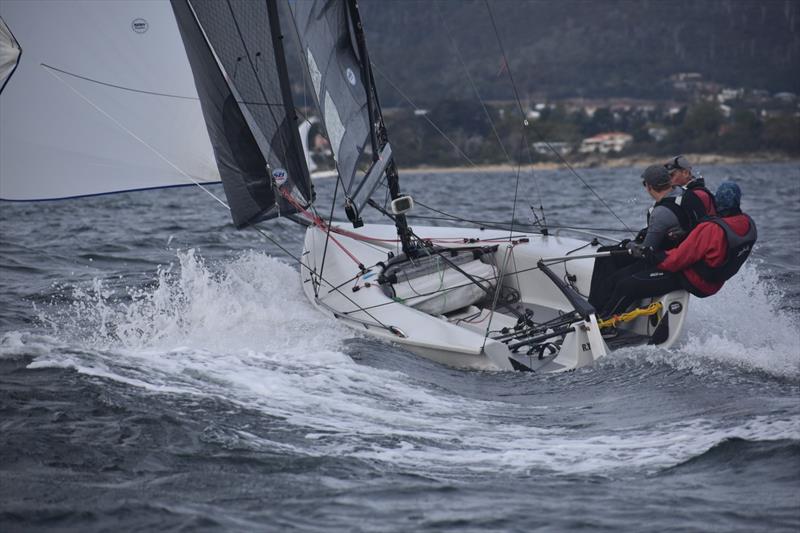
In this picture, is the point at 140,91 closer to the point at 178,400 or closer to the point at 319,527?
the point at 178,400

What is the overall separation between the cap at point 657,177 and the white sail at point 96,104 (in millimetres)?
3177

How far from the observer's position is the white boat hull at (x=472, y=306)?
17.7 ft

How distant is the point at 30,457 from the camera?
3.63m

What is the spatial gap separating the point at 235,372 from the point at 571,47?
9085cm

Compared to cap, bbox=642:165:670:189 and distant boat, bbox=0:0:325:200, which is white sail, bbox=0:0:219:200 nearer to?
distant boat, bbox=0:0:325:200

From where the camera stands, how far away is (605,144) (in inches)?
2327

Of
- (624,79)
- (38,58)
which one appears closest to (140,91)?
(38,58)

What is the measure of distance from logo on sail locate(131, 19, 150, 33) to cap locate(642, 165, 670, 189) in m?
3.44

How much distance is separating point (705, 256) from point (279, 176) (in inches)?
124

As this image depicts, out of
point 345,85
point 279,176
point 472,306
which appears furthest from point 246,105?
point 472,306

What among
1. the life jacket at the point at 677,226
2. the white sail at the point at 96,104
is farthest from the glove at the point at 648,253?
the white sail at the point at 96,104

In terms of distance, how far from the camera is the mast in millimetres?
6418

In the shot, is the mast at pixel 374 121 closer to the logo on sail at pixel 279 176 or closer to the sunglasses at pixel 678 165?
the logo on sail at pixel 279 176

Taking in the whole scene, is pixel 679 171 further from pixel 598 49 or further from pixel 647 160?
pixel 598 49
